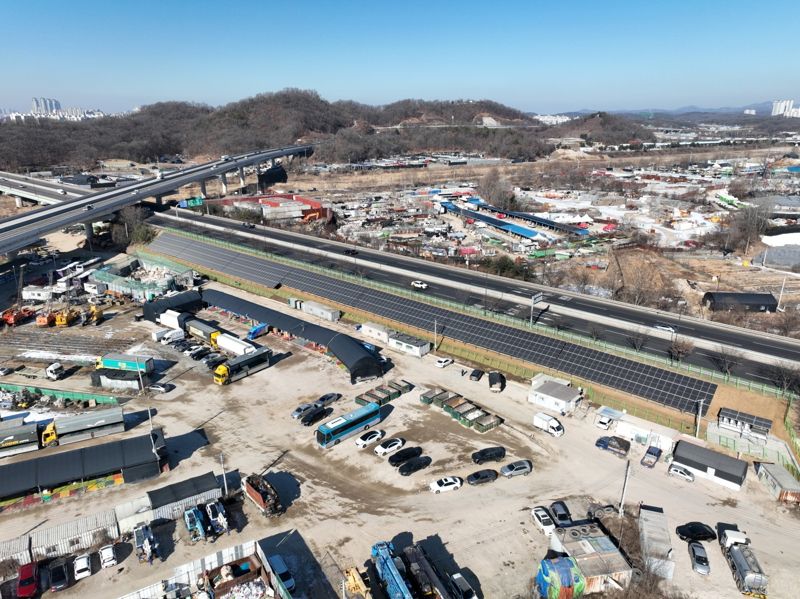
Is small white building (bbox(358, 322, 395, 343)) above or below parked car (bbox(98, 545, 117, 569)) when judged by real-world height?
above

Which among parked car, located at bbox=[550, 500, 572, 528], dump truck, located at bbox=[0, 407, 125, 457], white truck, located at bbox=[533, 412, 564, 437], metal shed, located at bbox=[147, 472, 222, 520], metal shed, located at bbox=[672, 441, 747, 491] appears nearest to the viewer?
parked car, located at bbox=[550, 500, 572, 528]

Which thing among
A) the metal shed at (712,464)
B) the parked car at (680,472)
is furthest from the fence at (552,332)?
the parked car at (680,472)

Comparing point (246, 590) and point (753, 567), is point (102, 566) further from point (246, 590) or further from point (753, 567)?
point (753, 567)

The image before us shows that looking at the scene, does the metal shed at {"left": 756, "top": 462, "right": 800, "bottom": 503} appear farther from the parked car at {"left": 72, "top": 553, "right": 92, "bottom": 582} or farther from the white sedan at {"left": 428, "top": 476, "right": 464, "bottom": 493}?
the parked car at {"left": 72, "top": 553, "right": 92, "bottom": 582}

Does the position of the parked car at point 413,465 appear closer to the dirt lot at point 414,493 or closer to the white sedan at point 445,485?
the dirt lot at point 414,493

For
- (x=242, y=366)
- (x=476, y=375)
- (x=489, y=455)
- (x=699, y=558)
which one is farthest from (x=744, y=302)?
(x=242, y=366)

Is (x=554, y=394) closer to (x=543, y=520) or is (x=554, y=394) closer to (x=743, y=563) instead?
(x=543, y=520)

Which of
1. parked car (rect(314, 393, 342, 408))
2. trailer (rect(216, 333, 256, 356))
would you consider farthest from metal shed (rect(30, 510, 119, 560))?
trailer (rect(216, 333, 256, 356))
